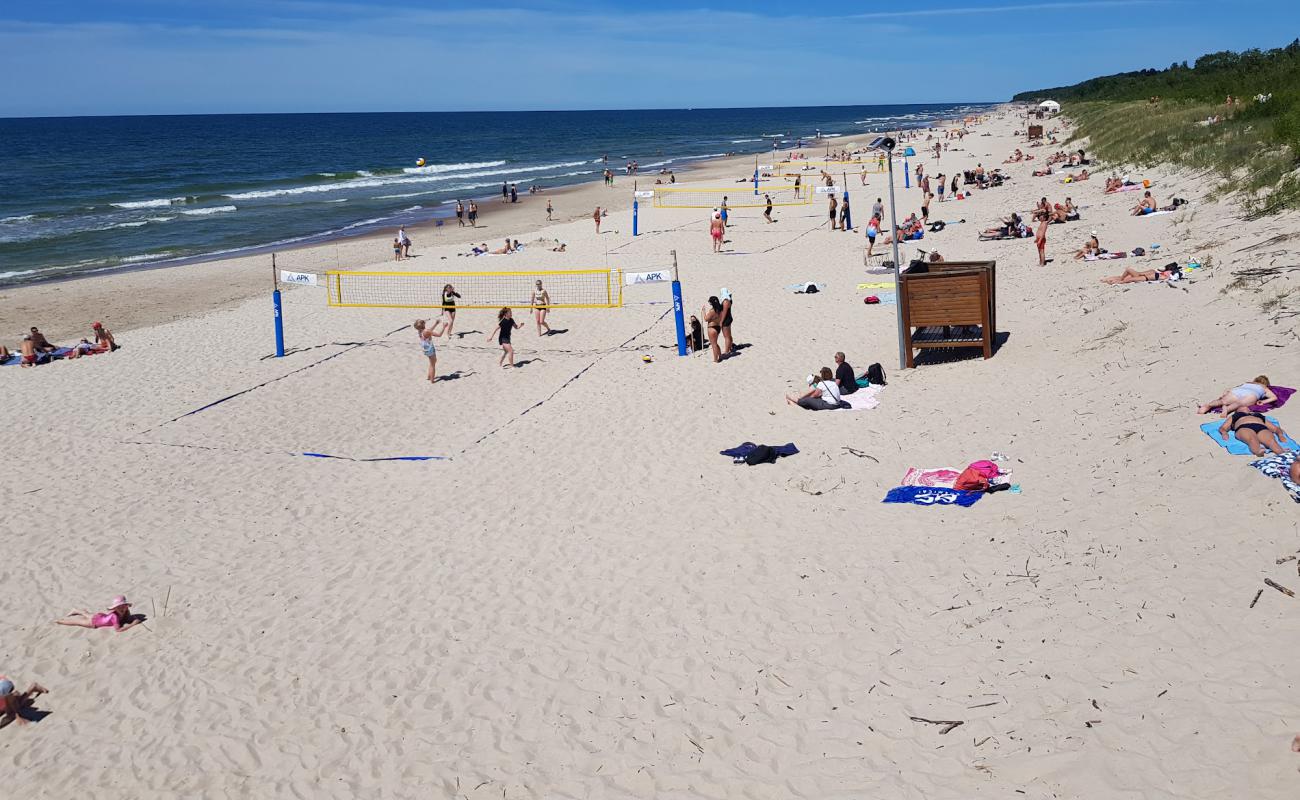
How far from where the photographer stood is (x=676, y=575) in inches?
314

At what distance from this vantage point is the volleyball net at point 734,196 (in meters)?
37.8

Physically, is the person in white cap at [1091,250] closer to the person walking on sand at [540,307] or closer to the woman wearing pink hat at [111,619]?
the person walking on sand at [540,307]

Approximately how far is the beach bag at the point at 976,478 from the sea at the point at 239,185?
2879cm

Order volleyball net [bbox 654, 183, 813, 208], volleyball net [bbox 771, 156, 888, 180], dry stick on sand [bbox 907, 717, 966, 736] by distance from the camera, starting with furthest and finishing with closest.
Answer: volleyball net [bbox 771, 156, 888, 180] < volleyball net [bbox 654, 183, 813, 208] < dry stick on sand [bbox 907, 717, 966, 736]

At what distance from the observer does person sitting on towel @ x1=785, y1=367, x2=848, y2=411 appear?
38.2ft

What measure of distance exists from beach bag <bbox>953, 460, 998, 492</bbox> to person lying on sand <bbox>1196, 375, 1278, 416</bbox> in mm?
2019

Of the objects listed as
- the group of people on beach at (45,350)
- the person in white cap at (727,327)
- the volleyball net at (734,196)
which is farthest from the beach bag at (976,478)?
the volleyball net at (734,196)

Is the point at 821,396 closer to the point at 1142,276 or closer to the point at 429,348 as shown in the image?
the point at 429,348

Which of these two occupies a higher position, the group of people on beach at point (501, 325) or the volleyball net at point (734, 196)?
the volleyball net at point (734, 196)

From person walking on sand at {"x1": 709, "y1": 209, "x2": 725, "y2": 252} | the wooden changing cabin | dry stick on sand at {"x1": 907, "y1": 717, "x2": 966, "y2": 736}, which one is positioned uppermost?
person walking on sand at {"x1": 709, "y1": 209, "x2": 725, "y2": 252}

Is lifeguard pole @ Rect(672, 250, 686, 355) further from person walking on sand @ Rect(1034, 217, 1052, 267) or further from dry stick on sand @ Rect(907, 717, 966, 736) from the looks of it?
dry stick on sand @ Rect(907, 717, 966, 736)

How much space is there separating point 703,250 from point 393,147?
81393 millimetres

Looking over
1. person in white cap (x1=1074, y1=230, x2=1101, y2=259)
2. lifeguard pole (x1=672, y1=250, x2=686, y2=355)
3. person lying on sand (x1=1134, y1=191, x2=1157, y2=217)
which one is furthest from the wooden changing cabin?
person lying on sand (x1=1134, y1=191, x2=1157, y2=217)

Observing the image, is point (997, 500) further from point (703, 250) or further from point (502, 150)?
point (502, 150)
